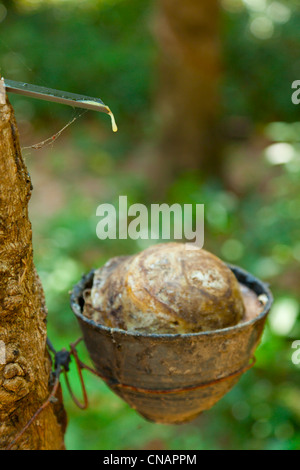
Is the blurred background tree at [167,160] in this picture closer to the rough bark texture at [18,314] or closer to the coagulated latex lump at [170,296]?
the rough bark texture at [18,314]

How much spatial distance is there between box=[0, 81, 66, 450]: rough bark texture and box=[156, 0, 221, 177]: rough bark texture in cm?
397

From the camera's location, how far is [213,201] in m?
4.25

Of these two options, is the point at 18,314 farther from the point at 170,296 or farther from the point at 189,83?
the point at 189,83

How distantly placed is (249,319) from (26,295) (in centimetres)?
62

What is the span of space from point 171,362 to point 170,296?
16 cm

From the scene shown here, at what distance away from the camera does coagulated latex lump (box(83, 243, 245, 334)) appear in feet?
4.17

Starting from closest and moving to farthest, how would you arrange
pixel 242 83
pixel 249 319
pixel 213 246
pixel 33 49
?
pixel 249 319 < pixel 213 246 < pixel 242 83 < pixel 33 49

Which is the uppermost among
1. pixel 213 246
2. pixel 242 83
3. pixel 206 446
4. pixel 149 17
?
pixel 149 17

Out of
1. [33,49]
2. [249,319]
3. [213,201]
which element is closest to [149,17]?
[33,49]

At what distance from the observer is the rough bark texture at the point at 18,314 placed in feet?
3.38

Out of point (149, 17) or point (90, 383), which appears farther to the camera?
point (149, 17)

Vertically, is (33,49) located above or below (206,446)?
above

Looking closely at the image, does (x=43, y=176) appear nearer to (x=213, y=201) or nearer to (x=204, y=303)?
(x=213, y=201)

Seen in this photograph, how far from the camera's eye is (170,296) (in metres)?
1.28
